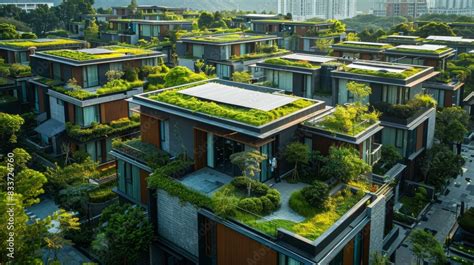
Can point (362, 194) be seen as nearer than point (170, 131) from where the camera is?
Yes

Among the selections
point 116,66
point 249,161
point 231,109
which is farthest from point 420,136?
point 116,66

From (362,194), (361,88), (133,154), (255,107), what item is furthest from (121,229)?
(361,88)

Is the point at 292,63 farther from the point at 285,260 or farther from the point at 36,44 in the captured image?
the point at 36,44

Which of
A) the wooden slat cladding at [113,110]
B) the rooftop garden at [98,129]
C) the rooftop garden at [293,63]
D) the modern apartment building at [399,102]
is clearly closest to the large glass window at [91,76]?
the wooden slat cladding at [113,110]

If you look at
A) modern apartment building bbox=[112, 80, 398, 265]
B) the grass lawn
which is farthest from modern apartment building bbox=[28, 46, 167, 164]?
the grass lawn

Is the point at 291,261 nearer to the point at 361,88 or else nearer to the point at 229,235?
the point at 229,235
